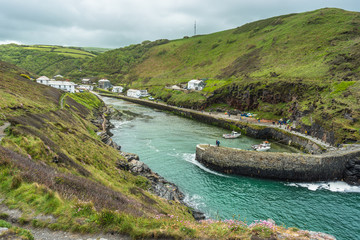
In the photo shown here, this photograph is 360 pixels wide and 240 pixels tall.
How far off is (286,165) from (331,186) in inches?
291

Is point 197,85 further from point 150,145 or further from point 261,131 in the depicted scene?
point 150,145

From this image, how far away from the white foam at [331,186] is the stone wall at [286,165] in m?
0.98

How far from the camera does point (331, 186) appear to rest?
32250 millimetres

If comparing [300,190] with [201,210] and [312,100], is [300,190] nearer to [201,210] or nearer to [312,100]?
[201,210]

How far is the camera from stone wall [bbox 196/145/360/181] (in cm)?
3347

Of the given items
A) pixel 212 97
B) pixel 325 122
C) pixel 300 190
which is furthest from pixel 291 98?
pixel 300 190

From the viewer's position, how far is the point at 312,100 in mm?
60438

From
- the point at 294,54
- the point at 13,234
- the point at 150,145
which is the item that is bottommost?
the point at 150,145

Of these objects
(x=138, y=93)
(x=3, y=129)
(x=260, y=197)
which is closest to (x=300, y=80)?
(x=260, y=197)

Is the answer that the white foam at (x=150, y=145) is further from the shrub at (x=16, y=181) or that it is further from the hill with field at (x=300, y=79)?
the hill with field at (x=300, y=79)

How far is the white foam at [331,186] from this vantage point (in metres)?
31.3

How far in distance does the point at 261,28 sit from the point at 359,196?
20321cm

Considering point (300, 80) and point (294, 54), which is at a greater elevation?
point (294, 54)

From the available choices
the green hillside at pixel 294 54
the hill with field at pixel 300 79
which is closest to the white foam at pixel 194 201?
the hill with field at pixel 300 79
